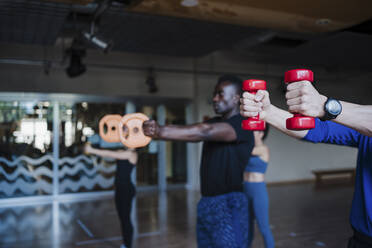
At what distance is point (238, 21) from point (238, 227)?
2.82 meters

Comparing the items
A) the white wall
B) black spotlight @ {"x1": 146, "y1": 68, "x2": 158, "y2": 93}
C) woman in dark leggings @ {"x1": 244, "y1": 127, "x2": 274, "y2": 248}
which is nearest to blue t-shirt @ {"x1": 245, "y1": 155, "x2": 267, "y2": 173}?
woman in dark leggings @ {"x1": 244, "y1": 127, "x2": 274, "y2": 248}

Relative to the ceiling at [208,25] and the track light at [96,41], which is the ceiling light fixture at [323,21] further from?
the track light at [96,41]

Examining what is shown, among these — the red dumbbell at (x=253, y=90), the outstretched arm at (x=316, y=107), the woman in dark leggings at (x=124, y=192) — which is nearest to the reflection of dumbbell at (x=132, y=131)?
the red dumbbell at (x=253, y=90)

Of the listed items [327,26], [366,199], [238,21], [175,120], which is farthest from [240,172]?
[175,120]

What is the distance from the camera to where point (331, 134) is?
55.1 inches

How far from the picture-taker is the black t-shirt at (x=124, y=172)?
3.45 meters

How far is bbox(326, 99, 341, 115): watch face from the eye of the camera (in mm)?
1012

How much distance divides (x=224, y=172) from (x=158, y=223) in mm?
3166

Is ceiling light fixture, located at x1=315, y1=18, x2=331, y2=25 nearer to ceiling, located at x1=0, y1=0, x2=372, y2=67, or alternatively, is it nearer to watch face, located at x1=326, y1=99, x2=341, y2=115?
ceiling, located at x1=0, y1=0, x2=372, y2=67

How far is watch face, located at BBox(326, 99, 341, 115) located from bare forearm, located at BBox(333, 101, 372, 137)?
24 mm

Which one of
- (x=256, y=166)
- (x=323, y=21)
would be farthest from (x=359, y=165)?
A: (x=323, y=21)

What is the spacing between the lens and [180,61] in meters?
8.17

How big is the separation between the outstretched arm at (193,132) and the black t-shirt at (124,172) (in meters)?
1.70

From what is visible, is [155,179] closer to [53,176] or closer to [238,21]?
[53,176]
